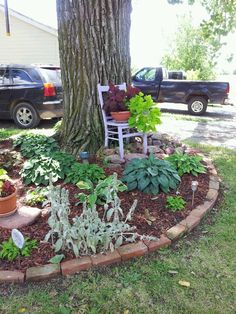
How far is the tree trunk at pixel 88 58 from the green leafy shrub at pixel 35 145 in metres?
0.17

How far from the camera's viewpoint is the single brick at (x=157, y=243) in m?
2.39

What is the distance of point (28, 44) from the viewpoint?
13812 mm

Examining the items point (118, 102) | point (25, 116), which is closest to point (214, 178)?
point (118, 102)

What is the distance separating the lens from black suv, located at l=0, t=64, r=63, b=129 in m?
6.64

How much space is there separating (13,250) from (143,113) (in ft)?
6.88

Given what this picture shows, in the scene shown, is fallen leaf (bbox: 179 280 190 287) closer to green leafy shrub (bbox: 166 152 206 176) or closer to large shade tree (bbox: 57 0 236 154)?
green leafy shrub (bbox: 166 152 206 176)

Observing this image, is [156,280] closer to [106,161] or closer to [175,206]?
→ [175,206]

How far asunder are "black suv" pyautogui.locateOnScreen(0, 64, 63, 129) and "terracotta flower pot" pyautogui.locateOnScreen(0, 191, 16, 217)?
423cm

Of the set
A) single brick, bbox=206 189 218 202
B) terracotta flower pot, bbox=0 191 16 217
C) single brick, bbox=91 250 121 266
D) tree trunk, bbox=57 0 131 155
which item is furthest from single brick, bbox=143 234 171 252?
tree trunk, bbox=57 0 131 155

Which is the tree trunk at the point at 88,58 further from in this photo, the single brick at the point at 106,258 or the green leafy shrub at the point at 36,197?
the single brick at the point at 106,258

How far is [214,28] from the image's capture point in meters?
9.55

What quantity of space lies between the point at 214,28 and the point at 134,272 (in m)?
9.36

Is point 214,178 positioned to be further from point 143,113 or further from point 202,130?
point 202,130

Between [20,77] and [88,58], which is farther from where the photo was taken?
[20,77]
